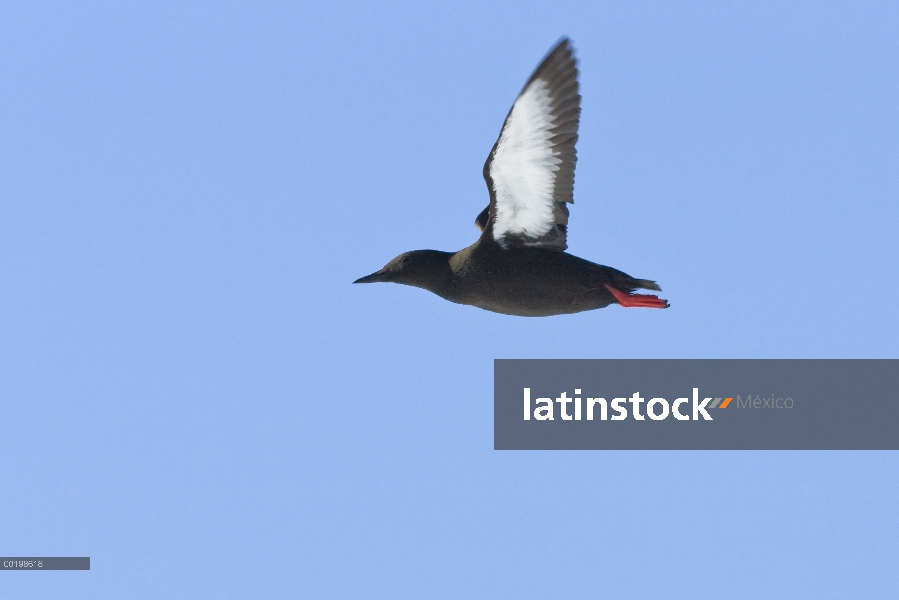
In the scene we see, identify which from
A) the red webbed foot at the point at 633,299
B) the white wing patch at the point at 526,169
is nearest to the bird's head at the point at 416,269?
the white wing patch at the point at 526,169

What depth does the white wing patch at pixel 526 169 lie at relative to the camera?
8.45 meters

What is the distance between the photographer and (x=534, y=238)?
30.2 feet

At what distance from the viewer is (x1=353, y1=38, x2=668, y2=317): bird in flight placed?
28.9ft

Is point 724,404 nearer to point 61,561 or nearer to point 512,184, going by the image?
point 512,184

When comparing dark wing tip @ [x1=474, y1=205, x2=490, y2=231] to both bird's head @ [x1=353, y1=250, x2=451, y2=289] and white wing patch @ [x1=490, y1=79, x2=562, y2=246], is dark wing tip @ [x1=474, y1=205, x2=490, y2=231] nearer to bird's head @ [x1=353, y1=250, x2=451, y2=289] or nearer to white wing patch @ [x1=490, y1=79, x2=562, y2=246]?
bird's head @ [x1=353, y1=250, x2=451, y2=289]

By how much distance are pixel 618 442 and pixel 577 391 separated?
33.4 inches

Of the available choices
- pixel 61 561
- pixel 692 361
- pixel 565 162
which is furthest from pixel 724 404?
pixel 61 561
